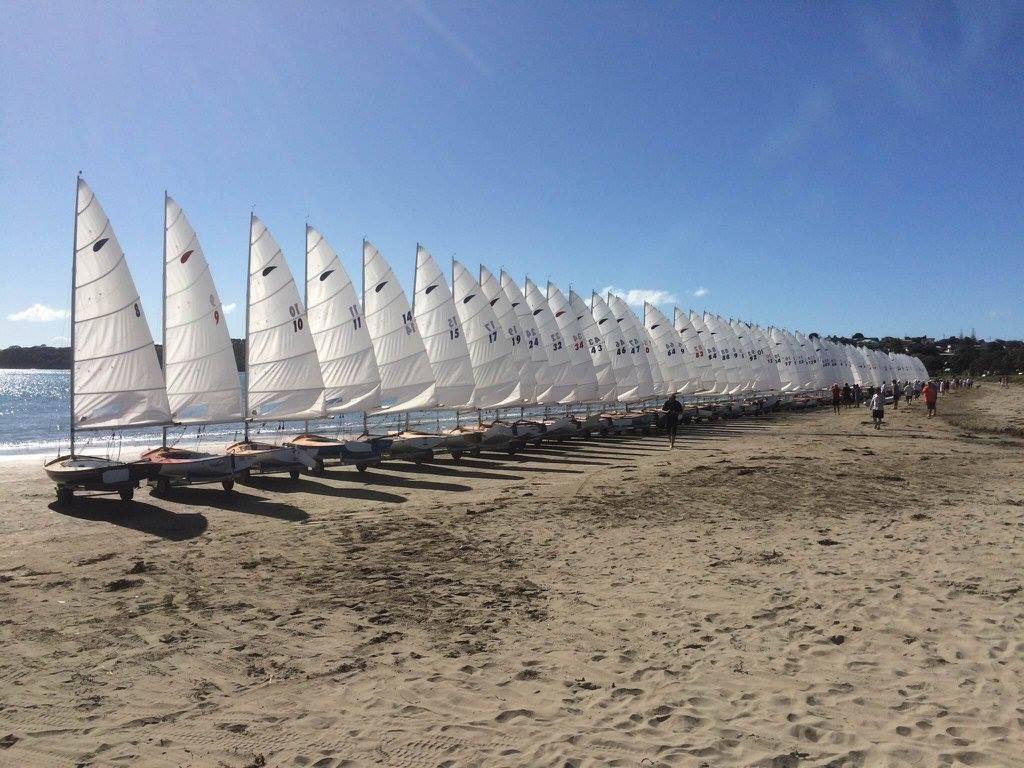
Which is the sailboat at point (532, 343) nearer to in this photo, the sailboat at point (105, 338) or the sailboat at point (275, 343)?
the sailboat at point (275, 343)

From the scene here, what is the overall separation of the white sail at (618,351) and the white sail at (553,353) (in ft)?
15.7

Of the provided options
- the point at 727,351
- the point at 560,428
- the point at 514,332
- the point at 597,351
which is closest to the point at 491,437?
the point at 560,428

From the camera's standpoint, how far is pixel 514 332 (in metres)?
25.3

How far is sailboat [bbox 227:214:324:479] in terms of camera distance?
16922 mm

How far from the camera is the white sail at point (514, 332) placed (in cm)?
2466

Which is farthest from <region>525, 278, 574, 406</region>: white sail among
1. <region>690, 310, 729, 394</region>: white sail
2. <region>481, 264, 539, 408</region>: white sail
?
<region>690, 310, 729, 394</region>: white sail

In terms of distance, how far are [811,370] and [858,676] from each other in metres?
61.6

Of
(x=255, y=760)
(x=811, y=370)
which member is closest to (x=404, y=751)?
(x=255, y=760)

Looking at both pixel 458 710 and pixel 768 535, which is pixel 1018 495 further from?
pixel 458 710

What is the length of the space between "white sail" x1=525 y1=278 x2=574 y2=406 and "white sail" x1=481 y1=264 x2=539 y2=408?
4.85 feet

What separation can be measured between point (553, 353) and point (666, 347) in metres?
14.4

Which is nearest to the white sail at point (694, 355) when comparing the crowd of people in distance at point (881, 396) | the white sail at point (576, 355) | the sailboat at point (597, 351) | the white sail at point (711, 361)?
the white sail at point (711, 361)

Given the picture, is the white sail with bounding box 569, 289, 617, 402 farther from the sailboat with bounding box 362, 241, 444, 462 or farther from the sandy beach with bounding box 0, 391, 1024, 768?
the sandy beach with bounding box 0, 391, 1024, 768

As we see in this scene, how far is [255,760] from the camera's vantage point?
391cm
